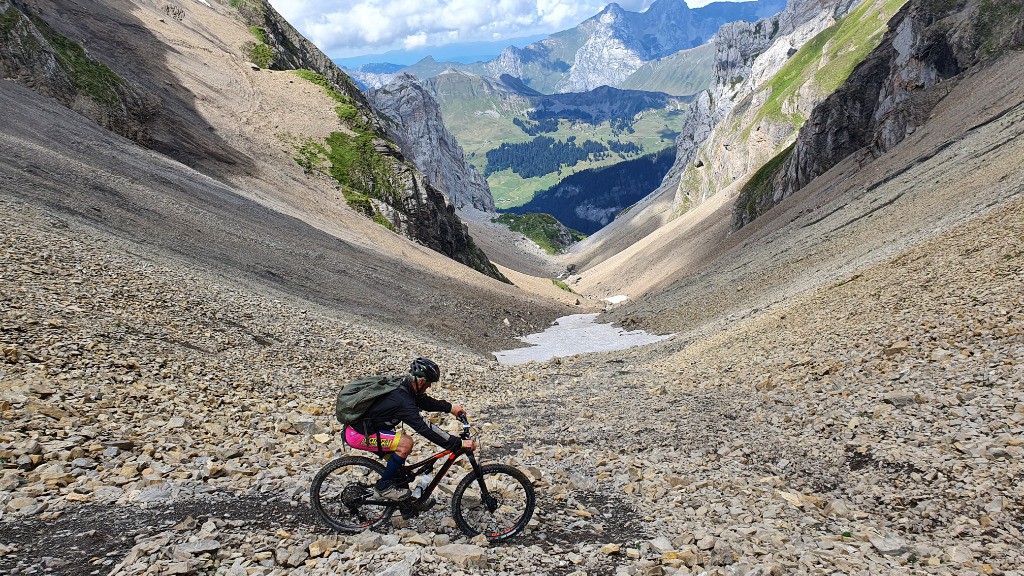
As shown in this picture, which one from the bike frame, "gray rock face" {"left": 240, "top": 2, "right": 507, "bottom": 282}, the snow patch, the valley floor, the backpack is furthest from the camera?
"gray rock face" {"left": 240, "top": 2, "right": 507, "bottom": 282}

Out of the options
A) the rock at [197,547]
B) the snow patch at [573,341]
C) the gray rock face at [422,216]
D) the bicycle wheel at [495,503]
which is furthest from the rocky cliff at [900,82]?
the rock at [197,547]

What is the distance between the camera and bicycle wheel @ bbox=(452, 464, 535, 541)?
30.2 ft

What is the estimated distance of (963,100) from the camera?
184 ft

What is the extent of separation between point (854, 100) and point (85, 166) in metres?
90.1

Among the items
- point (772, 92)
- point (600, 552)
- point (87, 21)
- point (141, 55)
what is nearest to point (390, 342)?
point (600, 552)

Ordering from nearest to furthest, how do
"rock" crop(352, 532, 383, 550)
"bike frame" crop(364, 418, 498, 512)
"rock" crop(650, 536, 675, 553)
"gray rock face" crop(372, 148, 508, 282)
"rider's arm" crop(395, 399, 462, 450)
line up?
"rock" crop(352, 532, 383, 550)
"rock" crop(650, 536, 675, 553)
"rider's arm" crop(395, 399, 462, 450)
"bike frame" crop(364, 418, 498, 512)
"gray rock face" crop(372, 148, 508, 282)

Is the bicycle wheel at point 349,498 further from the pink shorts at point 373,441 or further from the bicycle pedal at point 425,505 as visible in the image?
the bicycle pedal at point 425,505

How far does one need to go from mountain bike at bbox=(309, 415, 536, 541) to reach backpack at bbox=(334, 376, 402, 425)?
895mm

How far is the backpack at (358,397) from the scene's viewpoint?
8945 mm

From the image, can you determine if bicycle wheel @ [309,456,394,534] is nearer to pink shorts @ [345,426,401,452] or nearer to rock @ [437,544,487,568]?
pink shorts @ [345,426,401,452]

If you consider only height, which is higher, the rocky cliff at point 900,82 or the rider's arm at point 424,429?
the rocky cliff at point 900,82

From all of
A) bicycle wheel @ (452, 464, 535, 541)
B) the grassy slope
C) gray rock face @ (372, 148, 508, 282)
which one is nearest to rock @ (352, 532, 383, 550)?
bicycle wheel @ (452, 464, 535, 541)

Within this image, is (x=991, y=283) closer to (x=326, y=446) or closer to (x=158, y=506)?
(x=326, y=446)

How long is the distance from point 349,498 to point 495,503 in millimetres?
2477
